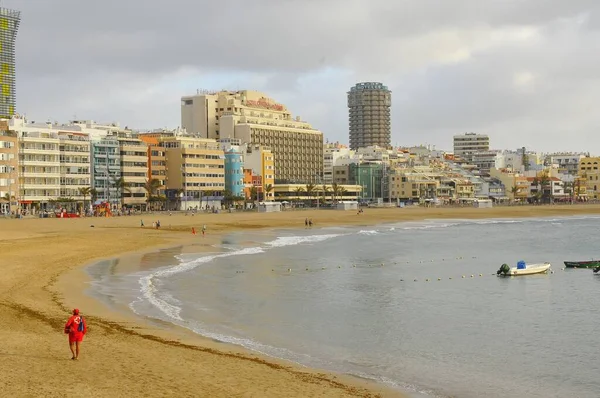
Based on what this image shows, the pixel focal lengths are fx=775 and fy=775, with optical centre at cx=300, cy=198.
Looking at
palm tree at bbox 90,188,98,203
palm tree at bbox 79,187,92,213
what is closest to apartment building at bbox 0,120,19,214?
palm tree at bbox 79,187,92,213

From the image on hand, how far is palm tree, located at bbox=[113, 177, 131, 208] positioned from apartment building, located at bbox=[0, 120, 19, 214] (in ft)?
65.7

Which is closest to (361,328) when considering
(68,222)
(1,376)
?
(1,376)

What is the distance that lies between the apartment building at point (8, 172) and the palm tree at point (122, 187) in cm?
2002

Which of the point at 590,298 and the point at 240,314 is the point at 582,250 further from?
the point at 240,314

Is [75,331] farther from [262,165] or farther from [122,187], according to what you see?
[262,165]

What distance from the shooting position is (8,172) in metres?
116

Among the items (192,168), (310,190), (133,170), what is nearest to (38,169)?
(133,170)

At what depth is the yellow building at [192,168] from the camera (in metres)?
150

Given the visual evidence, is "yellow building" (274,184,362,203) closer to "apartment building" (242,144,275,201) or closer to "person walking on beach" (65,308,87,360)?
"apartment building" (242,144,275,201)

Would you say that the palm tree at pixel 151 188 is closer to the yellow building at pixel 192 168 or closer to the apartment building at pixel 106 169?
the apartment building at pixel 106 169

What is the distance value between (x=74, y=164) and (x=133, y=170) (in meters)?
13.0

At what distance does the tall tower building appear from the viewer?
13625cm

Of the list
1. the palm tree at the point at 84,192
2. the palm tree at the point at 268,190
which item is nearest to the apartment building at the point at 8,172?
the palm tree at the point at 84,192

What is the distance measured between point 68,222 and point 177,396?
81.5 metres
